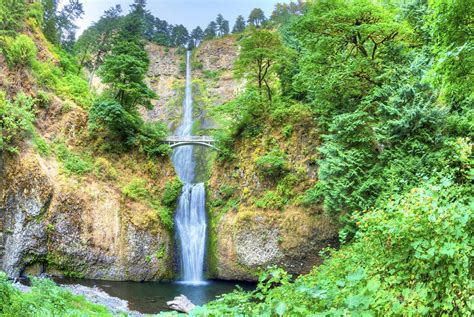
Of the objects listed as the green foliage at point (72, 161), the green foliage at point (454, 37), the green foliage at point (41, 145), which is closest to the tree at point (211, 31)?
the green foliage at point (72, 161)

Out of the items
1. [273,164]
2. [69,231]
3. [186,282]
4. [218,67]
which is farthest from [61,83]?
[218,67]

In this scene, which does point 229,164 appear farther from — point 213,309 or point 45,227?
point 213,309

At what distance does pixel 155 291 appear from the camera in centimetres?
1552

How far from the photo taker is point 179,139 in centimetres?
2339

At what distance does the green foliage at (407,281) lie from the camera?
8.22ft

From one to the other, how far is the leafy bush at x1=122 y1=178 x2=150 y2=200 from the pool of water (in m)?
4.65

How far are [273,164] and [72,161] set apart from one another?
10.9 metres

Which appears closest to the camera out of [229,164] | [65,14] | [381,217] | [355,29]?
[381,217]

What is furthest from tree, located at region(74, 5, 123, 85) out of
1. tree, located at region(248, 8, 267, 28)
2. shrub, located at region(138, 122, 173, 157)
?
tree, located at region(248, 8, 267, 28)

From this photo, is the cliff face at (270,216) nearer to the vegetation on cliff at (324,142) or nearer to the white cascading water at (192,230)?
the vegetation on cliff at (324,142)

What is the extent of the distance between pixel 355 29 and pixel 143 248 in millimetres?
14599

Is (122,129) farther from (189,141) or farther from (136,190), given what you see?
(189,141)

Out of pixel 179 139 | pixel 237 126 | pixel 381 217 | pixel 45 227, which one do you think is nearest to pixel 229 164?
pixel 237 126

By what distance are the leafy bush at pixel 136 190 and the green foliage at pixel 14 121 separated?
18.4ft
